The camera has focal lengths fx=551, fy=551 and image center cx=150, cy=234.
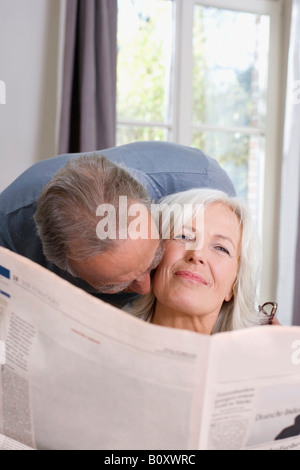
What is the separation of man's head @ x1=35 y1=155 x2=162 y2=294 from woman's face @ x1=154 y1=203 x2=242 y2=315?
0.53ft

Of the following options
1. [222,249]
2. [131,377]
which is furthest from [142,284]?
[131,377]

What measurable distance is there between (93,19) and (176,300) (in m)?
2.03

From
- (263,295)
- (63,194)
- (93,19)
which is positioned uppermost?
(93,19)

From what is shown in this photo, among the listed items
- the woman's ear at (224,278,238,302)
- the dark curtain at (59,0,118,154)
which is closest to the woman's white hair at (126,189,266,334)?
the woman's ear at (224,278,238,302)

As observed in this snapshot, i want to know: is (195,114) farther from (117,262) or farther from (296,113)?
(117,262)

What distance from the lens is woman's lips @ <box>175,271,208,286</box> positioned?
1.32 metres

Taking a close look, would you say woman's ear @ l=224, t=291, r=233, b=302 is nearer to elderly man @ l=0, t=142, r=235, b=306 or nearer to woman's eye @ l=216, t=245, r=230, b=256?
woman's eye @ l=216, t=245, r=230, b=256

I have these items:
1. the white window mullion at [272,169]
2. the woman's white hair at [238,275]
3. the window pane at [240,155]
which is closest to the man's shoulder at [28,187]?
the woman's white hair at [238,275]

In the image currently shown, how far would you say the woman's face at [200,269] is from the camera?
52.2 inches

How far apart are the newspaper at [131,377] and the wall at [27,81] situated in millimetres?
2141

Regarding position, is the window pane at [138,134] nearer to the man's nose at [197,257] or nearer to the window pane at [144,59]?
the window pane at [144,59]

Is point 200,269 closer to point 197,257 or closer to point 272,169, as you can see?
point 197,257
